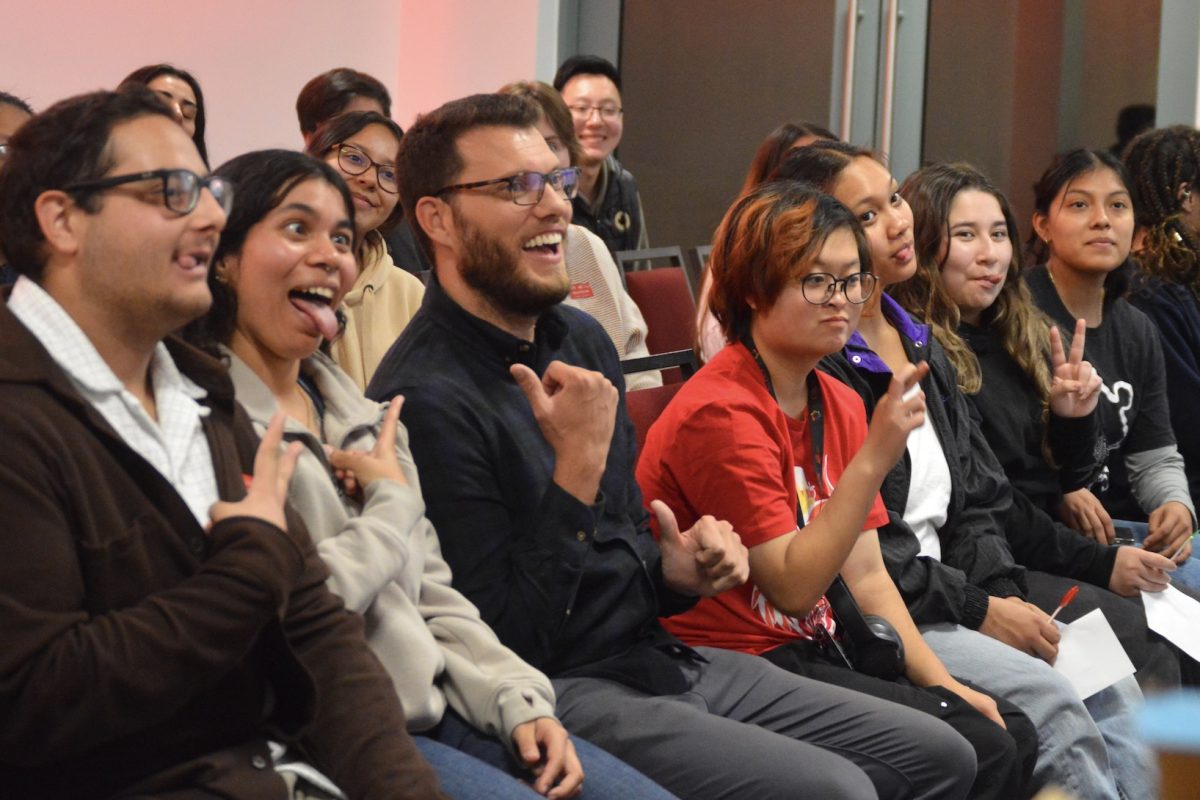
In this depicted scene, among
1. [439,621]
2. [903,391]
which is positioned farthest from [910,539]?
[439,621]

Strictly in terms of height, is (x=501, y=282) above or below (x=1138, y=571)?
above

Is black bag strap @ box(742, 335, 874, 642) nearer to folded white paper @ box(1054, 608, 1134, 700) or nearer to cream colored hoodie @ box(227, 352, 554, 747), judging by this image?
folded white paper @ box(1054, 608, 1134, 700)

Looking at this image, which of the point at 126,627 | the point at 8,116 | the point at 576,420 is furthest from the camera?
the point at 8,116

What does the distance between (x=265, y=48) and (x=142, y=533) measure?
11.9 ft

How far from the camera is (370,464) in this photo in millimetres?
1764

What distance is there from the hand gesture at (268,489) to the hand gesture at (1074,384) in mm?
2046

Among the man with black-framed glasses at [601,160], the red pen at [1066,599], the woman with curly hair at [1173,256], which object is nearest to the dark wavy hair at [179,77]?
the man with black-framed glasses at [601,160]

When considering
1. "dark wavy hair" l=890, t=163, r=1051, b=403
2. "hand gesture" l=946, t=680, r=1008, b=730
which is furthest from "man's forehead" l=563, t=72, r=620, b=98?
"hand gesture" l=946, t=680, r=1008, b=730

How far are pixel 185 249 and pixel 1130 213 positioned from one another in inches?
110

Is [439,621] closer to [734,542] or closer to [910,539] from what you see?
[734,542]

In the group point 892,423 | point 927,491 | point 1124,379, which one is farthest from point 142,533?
point 1124,379

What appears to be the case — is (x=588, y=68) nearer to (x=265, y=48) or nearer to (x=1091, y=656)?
(x=265, y=48)

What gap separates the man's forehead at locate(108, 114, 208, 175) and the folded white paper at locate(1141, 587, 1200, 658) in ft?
7.32

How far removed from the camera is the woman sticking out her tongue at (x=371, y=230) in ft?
9.14
